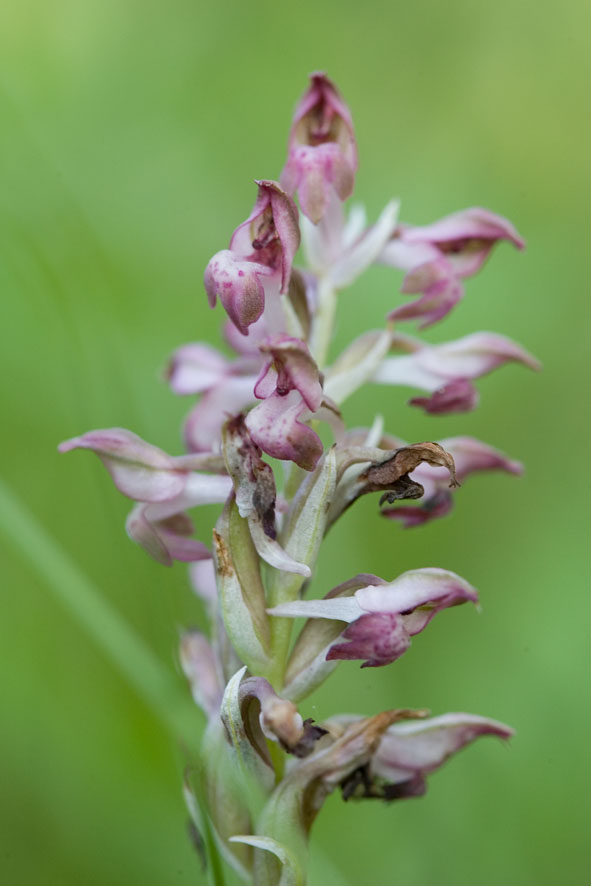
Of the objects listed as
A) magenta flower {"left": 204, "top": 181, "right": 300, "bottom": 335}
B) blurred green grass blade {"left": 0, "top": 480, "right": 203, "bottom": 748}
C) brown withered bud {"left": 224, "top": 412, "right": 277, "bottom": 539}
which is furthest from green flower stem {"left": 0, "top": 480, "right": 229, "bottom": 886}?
magenta flower {"left": 204, "top": 181, "right": 300, "bottom": 335}

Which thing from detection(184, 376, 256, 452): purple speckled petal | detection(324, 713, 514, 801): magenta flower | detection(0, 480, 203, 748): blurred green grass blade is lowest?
→ detection(324, 713, 514, 801): magenta flower

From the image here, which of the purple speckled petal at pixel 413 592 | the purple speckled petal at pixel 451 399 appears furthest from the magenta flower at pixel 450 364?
the purple speckled petal at pixel 413 592

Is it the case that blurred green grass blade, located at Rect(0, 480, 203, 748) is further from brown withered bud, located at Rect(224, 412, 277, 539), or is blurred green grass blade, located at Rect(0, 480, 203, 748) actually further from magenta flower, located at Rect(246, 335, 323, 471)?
magenta flower, located at Rect(246, 335, 323, 471)

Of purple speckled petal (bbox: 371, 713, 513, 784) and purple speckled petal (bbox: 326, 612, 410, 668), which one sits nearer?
purple speckled petal (bbox: 326, 612, 410, 668)

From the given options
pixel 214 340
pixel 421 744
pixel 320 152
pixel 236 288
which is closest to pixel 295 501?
pixel 236 288

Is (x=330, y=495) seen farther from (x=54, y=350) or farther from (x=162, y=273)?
(x=162, y=273)

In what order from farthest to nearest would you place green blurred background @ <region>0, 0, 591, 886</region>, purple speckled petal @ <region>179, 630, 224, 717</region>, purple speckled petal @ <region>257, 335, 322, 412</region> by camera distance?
green blurred background @ <region>0, 0, 591, 886</region> < purple speckled petal @ <region>179, 630, 224, 717</region> < purple speckled petal @ <region>257, 335, 322, 412</region>
